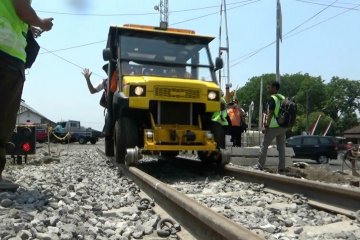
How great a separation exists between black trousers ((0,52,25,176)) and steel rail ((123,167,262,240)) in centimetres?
171

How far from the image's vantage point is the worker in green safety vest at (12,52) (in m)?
4.42

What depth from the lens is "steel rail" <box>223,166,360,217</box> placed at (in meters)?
4.84

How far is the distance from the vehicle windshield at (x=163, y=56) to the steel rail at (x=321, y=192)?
120 inches

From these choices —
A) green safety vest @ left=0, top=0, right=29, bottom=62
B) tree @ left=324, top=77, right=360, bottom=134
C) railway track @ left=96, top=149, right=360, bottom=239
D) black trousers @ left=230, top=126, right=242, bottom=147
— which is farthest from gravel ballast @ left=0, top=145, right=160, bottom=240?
tree @ left=324, top=77, right=360, bottom=134

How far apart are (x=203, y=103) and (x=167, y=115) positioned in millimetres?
698

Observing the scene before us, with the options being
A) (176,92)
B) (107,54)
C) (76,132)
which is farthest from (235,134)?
(76,132)

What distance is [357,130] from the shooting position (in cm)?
7688

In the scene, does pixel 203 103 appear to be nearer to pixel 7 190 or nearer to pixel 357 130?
pixel 7 190

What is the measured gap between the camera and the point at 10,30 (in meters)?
4.45

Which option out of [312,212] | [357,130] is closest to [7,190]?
[312,212]

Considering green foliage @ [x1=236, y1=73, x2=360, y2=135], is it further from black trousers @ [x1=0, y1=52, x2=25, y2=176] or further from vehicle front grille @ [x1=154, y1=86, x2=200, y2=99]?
black trousers @ [x1=0, y1=52, x2=25, y2=176]

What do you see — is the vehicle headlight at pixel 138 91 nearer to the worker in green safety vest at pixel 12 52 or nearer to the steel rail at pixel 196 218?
the steel rail at pixel 196 218

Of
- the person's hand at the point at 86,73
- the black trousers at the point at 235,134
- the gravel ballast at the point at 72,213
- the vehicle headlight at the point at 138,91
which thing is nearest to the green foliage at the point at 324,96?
the black trousers at the point at 235,134

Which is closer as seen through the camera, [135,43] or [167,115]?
[167,115]
